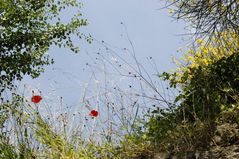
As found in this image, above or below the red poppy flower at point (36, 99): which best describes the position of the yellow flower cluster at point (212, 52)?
above

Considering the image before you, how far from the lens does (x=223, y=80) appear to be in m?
6.02

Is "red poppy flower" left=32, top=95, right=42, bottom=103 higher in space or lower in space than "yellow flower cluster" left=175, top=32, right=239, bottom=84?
lower

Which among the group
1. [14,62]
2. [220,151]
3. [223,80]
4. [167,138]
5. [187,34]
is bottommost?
[220,151]

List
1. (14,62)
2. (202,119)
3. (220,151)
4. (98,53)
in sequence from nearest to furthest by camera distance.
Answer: (220,151), (202,119), (98,53), (14,62)

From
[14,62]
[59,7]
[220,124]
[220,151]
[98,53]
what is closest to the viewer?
[220,151]

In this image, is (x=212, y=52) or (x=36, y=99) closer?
(x=36, y=99)

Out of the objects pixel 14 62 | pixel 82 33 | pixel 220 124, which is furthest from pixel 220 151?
pixel 82 33

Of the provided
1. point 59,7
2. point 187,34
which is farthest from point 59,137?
point 59,7

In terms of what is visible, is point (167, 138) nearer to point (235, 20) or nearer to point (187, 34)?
point (187, 34)

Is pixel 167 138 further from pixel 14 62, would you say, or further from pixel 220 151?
pixel 14 62

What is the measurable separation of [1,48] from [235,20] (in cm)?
713

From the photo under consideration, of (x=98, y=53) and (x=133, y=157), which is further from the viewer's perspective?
(x=98, y=53)

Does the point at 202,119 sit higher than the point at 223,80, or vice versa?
the point at 223,80

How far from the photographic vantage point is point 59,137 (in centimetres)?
473
